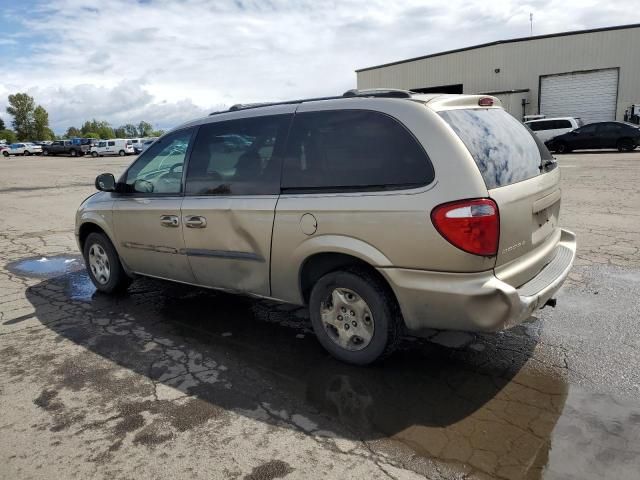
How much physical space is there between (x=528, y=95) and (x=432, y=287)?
35517 millimetres

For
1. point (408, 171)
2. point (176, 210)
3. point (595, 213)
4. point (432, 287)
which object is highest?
point (408, 171)

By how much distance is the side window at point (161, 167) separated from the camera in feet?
14.9

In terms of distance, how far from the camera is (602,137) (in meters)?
23.5

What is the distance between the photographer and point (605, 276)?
212 inches

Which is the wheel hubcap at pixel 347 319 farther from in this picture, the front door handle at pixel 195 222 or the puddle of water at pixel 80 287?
the puddle of water at pixel 80 287

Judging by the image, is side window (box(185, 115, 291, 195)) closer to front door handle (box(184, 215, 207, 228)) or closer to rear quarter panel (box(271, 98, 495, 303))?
front door handle (box(184, 215, 207, 228))

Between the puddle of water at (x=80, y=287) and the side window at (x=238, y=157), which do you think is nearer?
the side window at (x=238, y=157)

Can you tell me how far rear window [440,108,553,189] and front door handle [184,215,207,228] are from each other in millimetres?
2071

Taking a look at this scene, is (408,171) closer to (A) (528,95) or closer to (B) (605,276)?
(B) (605,276)

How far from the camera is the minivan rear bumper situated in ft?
9.77

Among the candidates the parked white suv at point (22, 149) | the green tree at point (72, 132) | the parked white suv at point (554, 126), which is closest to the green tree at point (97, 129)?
the green tree at point (72, 132)

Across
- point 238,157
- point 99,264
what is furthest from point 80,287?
point 238,157

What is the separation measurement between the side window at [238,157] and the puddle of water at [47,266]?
3208 mm

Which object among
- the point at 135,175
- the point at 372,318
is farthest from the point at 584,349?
the point at 135,175
